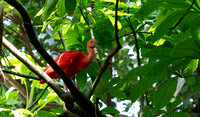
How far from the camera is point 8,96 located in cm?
160

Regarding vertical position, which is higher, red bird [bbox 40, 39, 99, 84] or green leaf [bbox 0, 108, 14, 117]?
red bird [bbox 40, 39, 99, 84]

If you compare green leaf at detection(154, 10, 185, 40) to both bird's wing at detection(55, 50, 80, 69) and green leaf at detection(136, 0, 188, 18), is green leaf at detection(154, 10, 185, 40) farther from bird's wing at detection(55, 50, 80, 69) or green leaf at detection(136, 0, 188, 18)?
bird's wing at detection(55, 50, 80, 69)

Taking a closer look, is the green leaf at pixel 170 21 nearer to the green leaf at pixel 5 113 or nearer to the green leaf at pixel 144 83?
the green leaf at pixel 144 83

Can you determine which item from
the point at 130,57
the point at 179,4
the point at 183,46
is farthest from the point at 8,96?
the point at 130,57

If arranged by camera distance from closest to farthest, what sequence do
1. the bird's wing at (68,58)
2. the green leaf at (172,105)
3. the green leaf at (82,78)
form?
the green leaf at (172,105), the green leaf at (82,78), the bird's wing at (68,58)

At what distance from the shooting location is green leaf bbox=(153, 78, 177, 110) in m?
0.81

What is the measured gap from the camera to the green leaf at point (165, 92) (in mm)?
807

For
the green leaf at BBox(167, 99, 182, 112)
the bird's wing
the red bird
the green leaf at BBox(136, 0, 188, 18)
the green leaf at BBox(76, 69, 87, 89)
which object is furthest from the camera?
the bird's wing

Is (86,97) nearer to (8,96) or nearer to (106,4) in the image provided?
(106,4)

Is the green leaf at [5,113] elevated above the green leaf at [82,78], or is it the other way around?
the green leaf at [82,78]

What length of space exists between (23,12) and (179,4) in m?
0.48

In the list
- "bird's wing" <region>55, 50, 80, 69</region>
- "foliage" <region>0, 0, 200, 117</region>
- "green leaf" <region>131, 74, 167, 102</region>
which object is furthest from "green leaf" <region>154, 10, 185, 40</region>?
"bird's wing" <region>55, 50, 80, 69</region>

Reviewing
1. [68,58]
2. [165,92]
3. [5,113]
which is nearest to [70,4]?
[165,92]

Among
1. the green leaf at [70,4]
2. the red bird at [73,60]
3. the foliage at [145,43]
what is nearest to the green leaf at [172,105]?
the foliage at [145,43]
